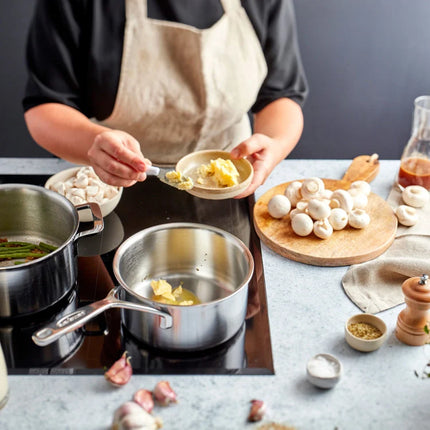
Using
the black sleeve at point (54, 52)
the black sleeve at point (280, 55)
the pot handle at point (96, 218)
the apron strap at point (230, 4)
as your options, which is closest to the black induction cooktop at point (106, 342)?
the pot handle at point (96, 218)

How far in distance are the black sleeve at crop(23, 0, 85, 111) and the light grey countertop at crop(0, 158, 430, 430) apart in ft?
2.99

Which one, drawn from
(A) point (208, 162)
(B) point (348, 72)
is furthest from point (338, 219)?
(B) point (348, 72)

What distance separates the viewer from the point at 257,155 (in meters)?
1.66

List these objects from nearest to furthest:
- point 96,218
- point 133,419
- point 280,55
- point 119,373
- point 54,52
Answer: point 133,419, point 119,373, point 96,218, point 54,52, point 280,55

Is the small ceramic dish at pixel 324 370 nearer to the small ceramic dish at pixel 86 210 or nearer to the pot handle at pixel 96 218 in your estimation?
the pot handle at pixel 96 218

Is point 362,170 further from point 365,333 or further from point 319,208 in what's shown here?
point 365,333

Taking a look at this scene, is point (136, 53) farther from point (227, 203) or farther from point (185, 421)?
point (185, 421)

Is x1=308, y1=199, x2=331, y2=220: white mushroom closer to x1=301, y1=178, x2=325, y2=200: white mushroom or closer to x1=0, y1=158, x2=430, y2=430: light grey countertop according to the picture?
x1=301, y1=178, x2=325, y2=200: white mushroom

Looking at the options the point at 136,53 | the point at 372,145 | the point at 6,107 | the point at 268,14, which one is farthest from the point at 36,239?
the point at 372,145

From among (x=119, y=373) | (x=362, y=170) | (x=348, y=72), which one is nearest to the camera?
(x=119, y=373)

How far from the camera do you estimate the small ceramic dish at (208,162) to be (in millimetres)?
1476

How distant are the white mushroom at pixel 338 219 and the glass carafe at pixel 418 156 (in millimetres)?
312

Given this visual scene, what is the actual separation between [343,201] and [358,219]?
6cm

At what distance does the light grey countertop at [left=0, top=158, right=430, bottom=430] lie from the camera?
1064mm
